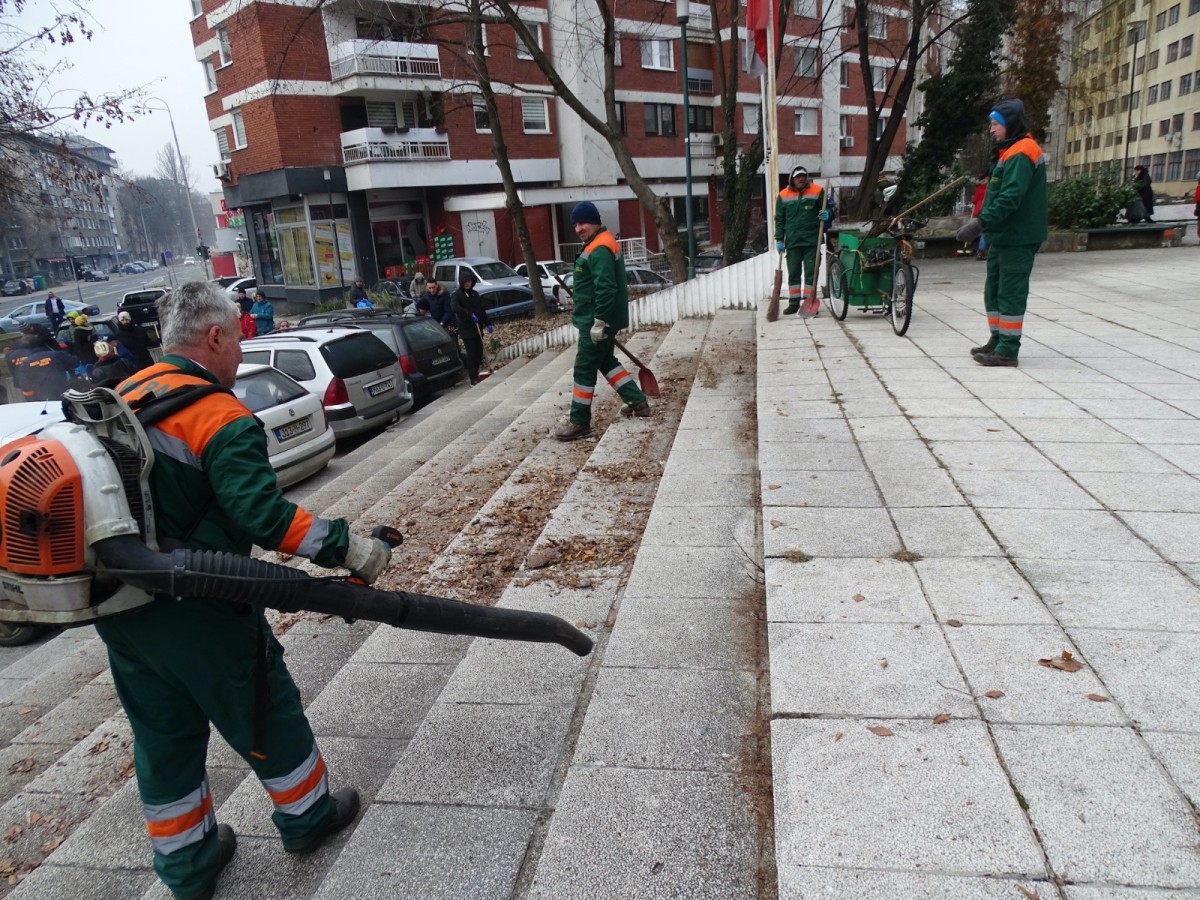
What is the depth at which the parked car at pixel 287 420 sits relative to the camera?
8.53m

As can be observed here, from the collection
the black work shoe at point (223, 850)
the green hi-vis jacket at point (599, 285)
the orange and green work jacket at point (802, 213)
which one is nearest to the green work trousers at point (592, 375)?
the green hi-vis jacket at point (599, 285)

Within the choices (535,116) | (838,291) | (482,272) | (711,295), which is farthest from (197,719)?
(535,116)

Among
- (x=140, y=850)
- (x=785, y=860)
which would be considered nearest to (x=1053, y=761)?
(x=785, y=860)

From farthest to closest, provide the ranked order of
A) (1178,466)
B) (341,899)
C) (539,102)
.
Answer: (539,102), (1178,466), (341,899)

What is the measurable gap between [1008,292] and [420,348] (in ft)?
27.9

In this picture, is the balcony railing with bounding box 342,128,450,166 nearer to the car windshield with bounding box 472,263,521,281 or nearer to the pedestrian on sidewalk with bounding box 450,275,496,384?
the car windshield with bounding box 472,263,521,281

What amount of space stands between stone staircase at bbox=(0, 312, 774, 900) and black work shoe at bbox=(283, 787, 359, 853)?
→ 4cm

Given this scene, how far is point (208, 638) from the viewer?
2342mm

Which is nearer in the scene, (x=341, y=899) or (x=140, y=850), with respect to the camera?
(x=341, y=899)

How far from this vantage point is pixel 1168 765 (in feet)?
7.47

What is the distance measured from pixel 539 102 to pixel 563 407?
89.6 ft

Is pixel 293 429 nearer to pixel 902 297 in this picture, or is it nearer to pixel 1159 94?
pixel 902 297

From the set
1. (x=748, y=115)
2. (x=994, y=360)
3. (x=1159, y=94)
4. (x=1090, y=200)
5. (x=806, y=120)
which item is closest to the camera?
(x=994, y=360)

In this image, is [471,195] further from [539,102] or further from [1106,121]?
[1106,121]
